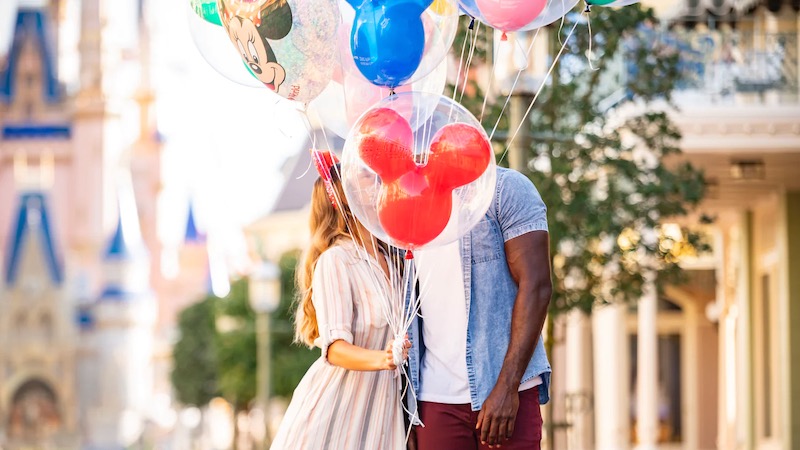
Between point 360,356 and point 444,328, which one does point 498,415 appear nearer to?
point 444,328

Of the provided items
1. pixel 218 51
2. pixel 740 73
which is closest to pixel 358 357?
pixel 218 51

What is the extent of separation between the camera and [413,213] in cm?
462

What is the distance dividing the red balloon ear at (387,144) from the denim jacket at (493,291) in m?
0.32

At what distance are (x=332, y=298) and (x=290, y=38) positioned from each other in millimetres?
1022

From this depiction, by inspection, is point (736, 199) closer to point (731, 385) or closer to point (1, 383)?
point (731, 385)

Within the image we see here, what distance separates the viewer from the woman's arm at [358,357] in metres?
4.54

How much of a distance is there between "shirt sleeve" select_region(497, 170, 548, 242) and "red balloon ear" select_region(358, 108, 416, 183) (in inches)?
12.7

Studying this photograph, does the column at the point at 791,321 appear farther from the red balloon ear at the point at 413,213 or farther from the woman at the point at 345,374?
the red balloon ear at the point at 413,213

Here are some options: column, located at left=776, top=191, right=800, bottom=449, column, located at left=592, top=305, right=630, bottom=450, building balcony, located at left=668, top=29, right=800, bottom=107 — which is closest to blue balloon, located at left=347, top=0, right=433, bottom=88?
building balcony, located at left=668, top=29, right=800, bottom=107

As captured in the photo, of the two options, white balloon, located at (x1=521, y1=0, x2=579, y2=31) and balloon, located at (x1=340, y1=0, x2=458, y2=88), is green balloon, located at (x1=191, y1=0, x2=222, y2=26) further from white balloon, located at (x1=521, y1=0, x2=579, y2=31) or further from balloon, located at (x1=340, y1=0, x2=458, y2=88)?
white balloon, located at (x1=521, y1=0, x2=579, y2=31)

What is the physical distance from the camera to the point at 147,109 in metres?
130

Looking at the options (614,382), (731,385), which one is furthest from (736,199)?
(731,385)

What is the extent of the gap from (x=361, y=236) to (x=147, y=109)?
12690 centimetres

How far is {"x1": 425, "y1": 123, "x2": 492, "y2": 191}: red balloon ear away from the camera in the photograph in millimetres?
4578
